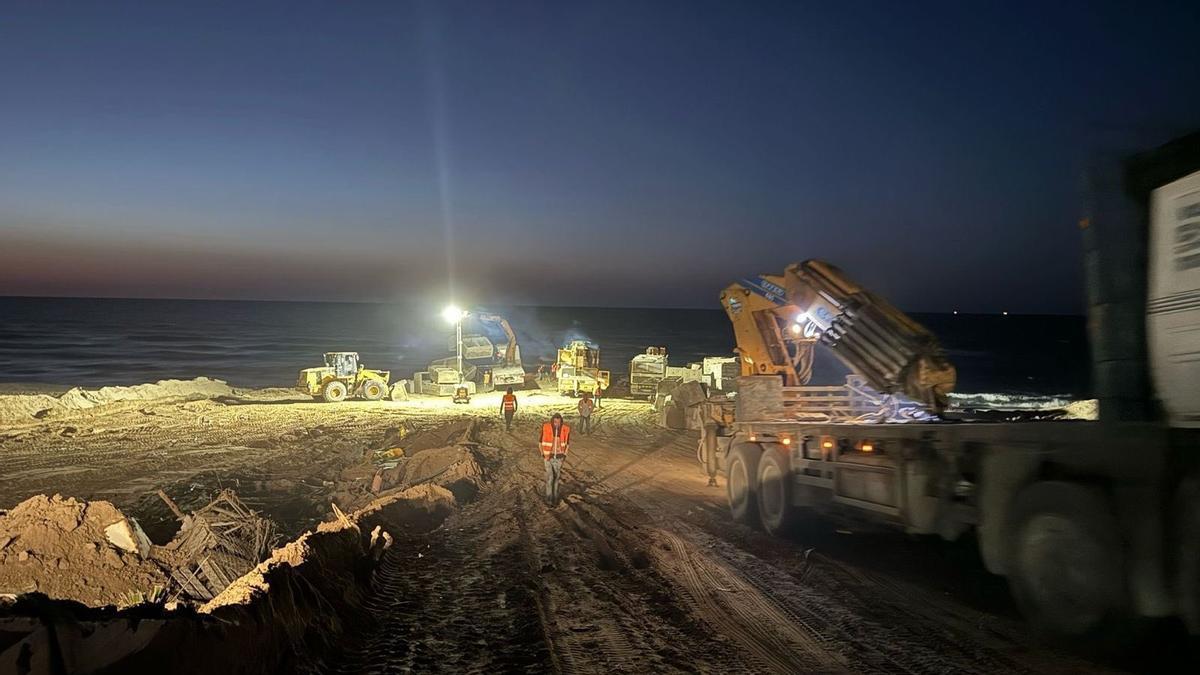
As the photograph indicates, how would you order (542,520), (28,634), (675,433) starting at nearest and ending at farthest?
(28,634), (542,520), (675,433)

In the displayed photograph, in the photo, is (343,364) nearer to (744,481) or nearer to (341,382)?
(341,382)

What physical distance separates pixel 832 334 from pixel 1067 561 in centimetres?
677

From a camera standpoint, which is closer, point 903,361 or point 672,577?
point 672,577

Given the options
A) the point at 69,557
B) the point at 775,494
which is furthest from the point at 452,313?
the point at 69,557

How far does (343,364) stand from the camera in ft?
116

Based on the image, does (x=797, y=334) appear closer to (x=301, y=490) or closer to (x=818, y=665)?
(x=818, y=665)

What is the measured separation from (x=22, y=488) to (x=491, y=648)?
614 inches

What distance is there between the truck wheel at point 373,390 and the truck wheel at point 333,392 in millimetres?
961

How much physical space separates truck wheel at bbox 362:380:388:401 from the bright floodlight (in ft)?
14.0

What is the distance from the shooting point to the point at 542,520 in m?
12.8

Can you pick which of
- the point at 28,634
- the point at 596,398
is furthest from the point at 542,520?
the point at 596,398

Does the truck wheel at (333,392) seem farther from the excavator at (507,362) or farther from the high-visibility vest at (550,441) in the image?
the high-visibility vest at (550,441)

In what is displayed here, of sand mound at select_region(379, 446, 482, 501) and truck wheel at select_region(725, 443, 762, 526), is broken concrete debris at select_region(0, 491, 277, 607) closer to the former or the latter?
sand mound at select_region(379, 446, 482, 501)

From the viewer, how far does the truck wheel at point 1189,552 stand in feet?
17.8
